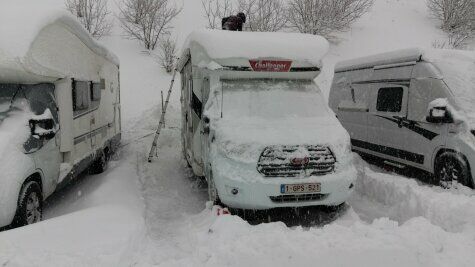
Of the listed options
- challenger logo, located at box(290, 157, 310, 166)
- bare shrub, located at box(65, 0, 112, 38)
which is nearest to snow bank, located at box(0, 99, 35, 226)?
challenger logo, located at box(290, 157, 310, 166)

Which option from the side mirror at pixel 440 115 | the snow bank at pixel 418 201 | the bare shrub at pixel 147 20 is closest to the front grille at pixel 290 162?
the snow bank at pixel 418 201

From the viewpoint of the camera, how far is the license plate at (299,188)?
575cm

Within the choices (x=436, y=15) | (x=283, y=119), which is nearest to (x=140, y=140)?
(x=283, y=119)

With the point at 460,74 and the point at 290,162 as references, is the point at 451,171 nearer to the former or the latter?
the point at 460,74

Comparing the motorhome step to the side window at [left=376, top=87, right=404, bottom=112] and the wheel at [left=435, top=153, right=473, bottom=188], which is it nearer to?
the wheel at [left=435, top=153, right=473, bottom=188]

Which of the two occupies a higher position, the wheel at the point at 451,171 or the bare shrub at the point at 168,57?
the bare shrub at the point at 168,57

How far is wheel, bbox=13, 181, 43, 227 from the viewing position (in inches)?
213

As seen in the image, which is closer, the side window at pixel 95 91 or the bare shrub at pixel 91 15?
the side window at pixel 95 91

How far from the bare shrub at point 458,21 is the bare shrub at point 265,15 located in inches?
310

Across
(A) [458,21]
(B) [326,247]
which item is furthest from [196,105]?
(A) [458,21]

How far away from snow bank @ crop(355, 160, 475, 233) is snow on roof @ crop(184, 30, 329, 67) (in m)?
2.37

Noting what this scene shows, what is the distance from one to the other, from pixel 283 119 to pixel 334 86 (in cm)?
549

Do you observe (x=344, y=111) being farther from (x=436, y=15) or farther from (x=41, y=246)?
(x=436, y=15)

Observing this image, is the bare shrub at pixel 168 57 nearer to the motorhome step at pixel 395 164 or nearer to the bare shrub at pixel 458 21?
the motorhome step at pixel 395 164
